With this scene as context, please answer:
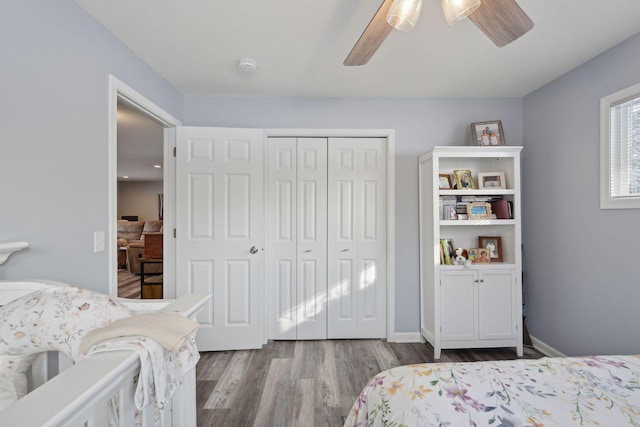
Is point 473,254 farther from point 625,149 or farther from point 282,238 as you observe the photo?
point 282,238

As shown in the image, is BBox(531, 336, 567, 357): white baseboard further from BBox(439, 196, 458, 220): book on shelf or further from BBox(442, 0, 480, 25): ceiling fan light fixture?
BBox(442, 0, 480, 25): ceiling fan light fixture

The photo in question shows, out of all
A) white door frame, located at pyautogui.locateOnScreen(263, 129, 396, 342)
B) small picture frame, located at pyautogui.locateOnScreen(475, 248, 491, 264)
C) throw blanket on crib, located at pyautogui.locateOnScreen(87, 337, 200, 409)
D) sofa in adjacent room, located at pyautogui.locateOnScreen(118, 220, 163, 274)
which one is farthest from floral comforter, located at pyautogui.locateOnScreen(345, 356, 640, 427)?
sofa in adjacent room, located at pyautogui.locateOnScreen(118, 220, 163, 274)

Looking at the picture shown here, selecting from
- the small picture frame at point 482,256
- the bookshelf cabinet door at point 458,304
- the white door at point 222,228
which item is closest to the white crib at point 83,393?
the white door at point 222,228

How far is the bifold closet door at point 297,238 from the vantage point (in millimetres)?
2844

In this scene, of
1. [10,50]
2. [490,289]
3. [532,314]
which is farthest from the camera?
[532,314]

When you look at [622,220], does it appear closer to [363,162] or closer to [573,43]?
[573,43]

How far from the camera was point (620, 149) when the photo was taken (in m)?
1.99

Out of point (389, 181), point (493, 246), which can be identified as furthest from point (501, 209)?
point (389, 181)

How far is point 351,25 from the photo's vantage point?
1753 mm

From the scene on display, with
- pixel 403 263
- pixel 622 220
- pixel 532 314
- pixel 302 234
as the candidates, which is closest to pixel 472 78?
Result: pixel 622 220

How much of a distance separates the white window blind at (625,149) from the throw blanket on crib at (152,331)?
2.74 meters

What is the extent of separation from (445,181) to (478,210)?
1.29 ft

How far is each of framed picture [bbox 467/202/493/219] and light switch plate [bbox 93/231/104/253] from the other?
111 inches

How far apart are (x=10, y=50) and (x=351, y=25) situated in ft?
5.46
